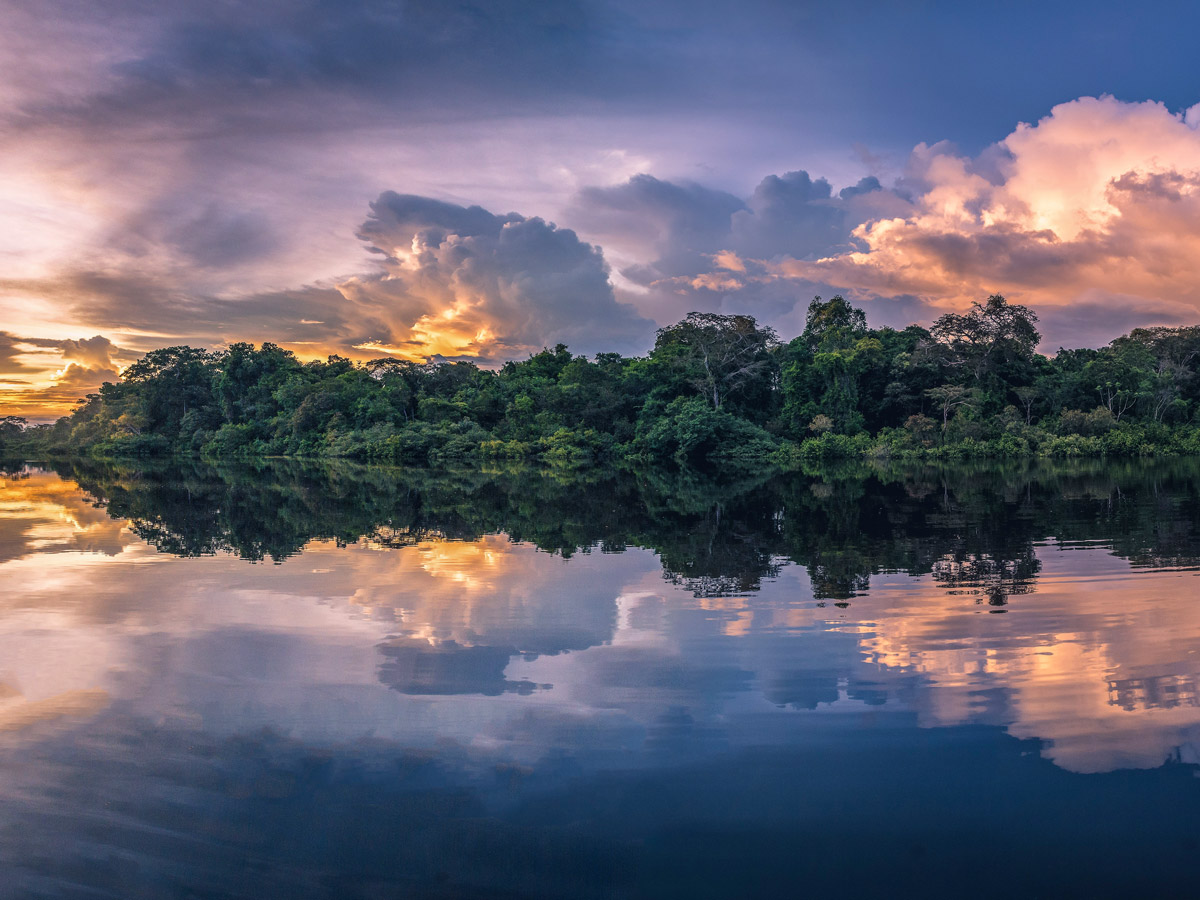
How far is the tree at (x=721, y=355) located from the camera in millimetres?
48344

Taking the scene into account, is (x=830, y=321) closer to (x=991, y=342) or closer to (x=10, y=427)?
(x=991, y=342)

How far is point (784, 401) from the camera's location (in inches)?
2034

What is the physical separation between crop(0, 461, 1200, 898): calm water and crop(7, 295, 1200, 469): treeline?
33.4 m

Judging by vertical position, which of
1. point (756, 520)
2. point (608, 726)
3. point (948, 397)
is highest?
point (948, 397)

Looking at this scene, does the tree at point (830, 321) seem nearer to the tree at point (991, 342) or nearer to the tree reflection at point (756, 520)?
the tree at point (991, 342)

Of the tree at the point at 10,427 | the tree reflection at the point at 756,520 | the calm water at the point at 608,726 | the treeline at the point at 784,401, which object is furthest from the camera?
the tree at the point at 10,427

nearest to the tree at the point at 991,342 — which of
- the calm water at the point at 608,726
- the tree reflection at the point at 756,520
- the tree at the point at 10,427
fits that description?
the tree reflection at the point at 756,520

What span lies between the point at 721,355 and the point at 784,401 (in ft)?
21.3

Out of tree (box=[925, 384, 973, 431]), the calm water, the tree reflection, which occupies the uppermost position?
tree (box=[925, 384, 973, 431])

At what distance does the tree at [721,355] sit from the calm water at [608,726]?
3831 cm

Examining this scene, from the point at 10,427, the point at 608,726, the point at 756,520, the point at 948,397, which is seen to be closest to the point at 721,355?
the point at 948,397

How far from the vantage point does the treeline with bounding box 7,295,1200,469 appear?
42.3 metres

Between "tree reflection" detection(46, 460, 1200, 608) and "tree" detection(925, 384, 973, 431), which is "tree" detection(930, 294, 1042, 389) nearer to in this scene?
"tree" detection(925, 384, 973, 431)

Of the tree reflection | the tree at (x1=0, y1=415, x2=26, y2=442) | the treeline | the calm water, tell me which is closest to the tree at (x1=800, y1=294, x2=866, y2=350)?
the treeline
